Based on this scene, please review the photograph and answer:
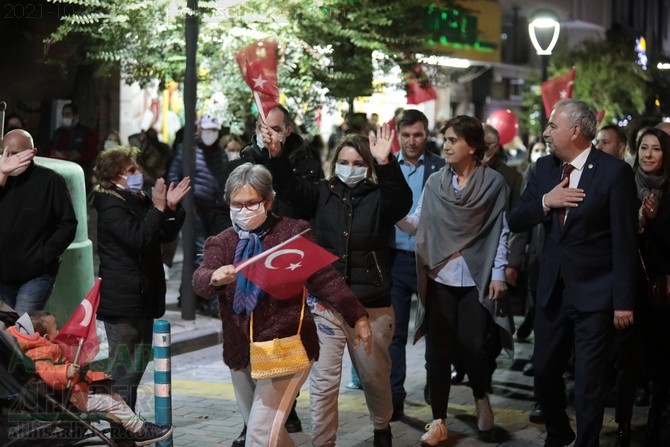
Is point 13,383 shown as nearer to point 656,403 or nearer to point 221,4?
point 656,403

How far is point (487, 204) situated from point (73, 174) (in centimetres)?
369

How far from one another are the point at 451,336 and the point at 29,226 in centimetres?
309

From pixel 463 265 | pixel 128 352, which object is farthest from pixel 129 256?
pixel 463 265

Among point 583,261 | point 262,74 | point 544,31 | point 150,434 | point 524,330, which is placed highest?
point 544,31

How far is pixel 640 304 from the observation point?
331 inches

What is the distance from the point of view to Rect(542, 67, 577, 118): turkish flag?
15.3 m

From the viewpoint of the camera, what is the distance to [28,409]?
264 inches

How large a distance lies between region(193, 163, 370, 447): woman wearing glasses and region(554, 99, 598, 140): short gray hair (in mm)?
2083

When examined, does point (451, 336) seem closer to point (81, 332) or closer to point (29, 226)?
point (81, 332)

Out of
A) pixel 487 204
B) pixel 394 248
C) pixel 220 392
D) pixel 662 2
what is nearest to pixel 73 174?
pixel 220 392

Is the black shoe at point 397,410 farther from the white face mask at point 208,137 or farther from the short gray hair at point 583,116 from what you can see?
the white face mask at point 208,137

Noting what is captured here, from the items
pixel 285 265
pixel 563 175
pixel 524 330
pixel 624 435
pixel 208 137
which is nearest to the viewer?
pixel 285 265

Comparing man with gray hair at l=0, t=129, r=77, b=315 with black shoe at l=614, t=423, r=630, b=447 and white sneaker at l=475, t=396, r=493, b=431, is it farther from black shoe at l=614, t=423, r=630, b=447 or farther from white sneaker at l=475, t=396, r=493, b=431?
black shoe at l=614, t=423, r=630, b=447

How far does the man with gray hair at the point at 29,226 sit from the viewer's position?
8.58m
